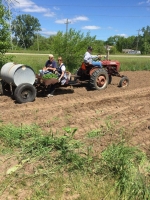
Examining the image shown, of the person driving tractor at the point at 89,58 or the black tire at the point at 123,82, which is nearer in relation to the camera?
the person driving tractor at the point at 89,58

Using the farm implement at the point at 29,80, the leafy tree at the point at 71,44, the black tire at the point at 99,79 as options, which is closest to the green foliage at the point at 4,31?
the farm implement at the point at 29,80

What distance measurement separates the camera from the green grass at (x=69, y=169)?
3.28 m

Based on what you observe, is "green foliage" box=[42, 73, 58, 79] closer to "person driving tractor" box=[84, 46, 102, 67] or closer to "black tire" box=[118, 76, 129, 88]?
"person driving tractor" box=[84, 46, 102, 67]

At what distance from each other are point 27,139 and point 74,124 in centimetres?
134

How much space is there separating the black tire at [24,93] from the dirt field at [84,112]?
187 millimetres

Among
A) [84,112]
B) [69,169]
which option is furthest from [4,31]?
Answer: [69,169]

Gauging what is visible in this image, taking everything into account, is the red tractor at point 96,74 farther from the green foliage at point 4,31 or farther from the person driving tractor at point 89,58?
the green foliage at point 4,31

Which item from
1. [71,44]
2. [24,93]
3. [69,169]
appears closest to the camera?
[69,169]

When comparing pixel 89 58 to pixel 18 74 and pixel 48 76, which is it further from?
pixel 18 74

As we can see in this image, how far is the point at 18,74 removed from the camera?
24.4ft

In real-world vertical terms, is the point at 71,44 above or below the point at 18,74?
above

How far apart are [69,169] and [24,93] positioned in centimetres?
411

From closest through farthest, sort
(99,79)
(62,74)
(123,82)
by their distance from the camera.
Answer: (62,74) → (99,79) → (123,82)

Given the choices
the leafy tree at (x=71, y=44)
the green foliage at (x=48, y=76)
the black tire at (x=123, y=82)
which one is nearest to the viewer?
the green foliage at (x=48, y=76)
